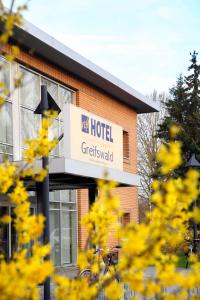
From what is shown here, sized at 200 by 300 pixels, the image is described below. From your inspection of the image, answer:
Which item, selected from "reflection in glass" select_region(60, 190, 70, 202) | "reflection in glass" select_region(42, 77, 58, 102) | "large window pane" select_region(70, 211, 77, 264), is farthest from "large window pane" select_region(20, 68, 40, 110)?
"large window pane" select_region(70, 211, 77, 264)

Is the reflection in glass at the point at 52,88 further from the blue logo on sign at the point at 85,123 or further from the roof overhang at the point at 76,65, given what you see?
the blue logo on sign at the point at 85,123

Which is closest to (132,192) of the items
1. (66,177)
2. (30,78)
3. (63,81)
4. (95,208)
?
(63,81)

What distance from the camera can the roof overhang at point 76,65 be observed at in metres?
15.1

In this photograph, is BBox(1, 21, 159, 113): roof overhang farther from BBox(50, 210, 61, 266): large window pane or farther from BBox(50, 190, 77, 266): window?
BBox(50, 210, 61, 266): large window pane

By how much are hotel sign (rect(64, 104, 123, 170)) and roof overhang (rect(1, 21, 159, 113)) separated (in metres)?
1.91

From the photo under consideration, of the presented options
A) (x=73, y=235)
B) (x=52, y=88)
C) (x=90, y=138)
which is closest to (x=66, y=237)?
(x=73, y=235)

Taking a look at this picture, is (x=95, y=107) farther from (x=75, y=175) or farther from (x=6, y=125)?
(x=75, y=175)

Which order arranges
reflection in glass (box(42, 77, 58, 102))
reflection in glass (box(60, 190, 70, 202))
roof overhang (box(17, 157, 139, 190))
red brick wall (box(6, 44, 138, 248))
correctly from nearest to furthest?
1. roof overhang (box(17, 157, 139, 190))
2. red brick wall (box(6, 44, 138, 248))
3. reflection in glass (box(42, 77, 58, 102))
4. reflection in glass (box(60, 190, 70, 202))

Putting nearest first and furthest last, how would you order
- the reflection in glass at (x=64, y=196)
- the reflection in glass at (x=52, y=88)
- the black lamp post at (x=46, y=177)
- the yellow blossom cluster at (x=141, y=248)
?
the yellow blossom cluster at (x=141, y=248), the black lamp post at (x=46, y=177), the reflection in glass at (x=52, y=88), the reflection in glass at (x=64, y=196)

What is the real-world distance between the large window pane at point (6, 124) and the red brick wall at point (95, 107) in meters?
1.25

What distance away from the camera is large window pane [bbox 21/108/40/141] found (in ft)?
52.1

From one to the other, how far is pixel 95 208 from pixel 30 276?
985mm

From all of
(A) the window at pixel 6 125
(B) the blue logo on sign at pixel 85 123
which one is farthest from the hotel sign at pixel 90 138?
(A) the window at pixel 6 125

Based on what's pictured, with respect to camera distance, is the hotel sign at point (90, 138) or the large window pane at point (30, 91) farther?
the large window pane at point (30, 91)
